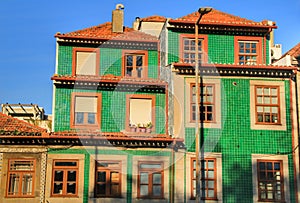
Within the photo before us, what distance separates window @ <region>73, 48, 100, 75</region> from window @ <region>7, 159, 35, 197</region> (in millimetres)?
6451

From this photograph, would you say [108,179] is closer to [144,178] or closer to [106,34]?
[144,178]

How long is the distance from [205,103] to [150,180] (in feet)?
16.5

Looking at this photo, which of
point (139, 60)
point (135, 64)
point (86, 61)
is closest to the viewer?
point (86, 61)

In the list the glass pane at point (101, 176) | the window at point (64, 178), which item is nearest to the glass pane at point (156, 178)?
the glass pane at point (101, 176)

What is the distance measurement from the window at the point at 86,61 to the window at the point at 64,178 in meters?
6.02

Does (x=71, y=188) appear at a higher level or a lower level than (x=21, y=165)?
lower

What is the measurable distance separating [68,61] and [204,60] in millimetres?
8047

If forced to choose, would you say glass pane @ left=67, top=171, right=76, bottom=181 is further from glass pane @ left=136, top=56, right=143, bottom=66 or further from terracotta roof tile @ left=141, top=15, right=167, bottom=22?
terracotta roof tile @ left=141, top=15, right=167, bottom=22

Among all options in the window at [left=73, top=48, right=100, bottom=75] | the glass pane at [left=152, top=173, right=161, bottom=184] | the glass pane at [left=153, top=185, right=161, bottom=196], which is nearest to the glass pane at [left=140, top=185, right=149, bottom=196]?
the glass pane at [left=153, top=185, right=161, bottom=196]

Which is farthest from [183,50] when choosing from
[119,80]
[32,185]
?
[32,185]

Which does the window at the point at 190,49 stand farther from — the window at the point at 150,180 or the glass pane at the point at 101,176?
the glass pane at the point at 101,176

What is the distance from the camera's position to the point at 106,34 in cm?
3272

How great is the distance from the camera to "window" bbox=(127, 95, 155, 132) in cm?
3019

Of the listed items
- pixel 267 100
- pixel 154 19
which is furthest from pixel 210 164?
pixel 154 19
